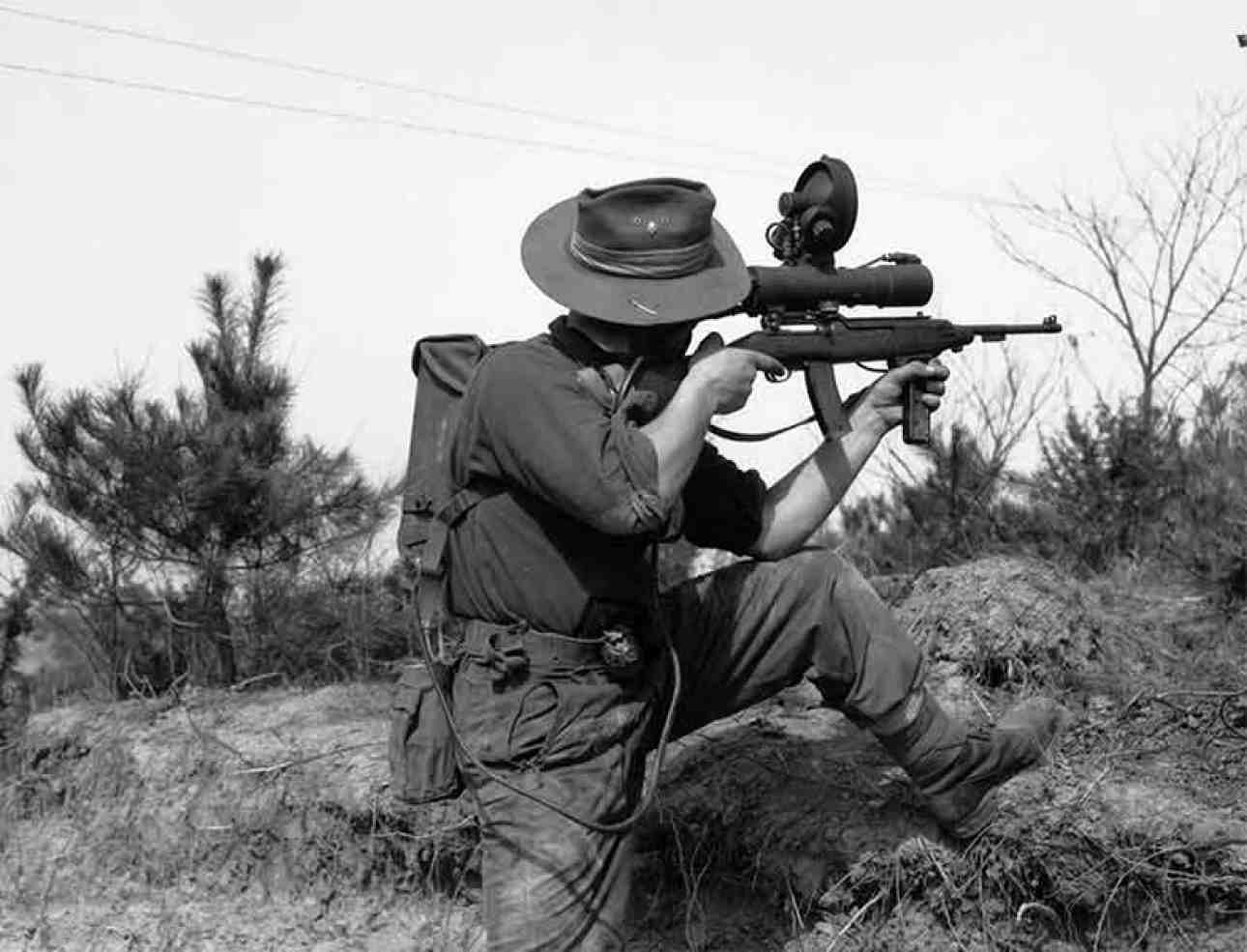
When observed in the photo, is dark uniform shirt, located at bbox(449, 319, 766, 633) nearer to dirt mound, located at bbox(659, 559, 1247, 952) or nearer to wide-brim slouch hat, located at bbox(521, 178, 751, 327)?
wide-brim slouch hat, located at bbox(521, 178, 751, 327)

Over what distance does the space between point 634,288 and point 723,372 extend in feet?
0.96

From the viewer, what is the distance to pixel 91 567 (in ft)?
24.6

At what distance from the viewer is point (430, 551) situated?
3785 millimetres

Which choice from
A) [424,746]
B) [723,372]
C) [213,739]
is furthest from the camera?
[213,739]

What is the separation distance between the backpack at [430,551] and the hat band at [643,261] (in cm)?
42

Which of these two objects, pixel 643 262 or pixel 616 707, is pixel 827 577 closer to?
pixel 616 707

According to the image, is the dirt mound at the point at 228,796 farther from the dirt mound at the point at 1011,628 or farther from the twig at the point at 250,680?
the dirt mound at the point at 1011,628

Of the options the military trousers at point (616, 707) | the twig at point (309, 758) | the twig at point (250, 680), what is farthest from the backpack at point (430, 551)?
the twig at point (250, 680)

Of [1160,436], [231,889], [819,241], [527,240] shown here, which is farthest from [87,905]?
[1160,436]

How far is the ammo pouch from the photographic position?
3904 millimetres

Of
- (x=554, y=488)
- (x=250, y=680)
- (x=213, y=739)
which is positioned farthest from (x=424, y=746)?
(x=250, y=680)

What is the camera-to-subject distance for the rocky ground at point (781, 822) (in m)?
4.02

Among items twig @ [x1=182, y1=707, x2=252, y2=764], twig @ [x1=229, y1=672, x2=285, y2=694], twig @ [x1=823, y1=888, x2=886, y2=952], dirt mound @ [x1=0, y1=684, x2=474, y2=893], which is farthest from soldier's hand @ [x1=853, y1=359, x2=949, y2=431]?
twig @ [x1=229, y1=672, x2=285, y2=694]

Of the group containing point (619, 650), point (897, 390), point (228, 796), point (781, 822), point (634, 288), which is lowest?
point (228, 796)
